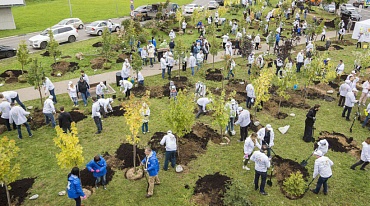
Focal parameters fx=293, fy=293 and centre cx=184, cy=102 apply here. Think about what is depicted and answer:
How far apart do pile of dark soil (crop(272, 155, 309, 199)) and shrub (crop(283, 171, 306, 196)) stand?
0.42 meters

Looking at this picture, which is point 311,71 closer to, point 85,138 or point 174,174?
point 174,174

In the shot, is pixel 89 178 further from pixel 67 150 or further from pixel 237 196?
pixel 237 196

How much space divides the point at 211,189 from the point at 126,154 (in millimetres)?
3849

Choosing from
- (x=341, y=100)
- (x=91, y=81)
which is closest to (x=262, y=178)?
(x=341, y=100)

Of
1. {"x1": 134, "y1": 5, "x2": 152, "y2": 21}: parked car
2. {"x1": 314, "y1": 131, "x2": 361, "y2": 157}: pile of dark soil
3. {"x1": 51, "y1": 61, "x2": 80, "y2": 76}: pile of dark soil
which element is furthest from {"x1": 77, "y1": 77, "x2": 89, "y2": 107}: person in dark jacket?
{"x1": 134, "y1": 5, "x2": 152, "y2": 21}: parked car

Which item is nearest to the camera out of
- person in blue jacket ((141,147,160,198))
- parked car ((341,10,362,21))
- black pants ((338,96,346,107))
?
person in blue jacket ((141,147,160,198))

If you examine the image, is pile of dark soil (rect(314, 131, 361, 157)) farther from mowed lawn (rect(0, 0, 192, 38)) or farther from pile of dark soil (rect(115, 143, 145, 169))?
mowed lawn (rect(0, 0, 192, 38))

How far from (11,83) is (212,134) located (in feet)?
47.2

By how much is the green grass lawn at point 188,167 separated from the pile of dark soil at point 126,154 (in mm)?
355

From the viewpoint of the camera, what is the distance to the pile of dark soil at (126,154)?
1123cm

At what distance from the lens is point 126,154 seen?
11789 mm

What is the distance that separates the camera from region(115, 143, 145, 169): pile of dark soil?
11.2 meters

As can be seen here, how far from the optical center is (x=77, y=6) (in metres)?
50.6

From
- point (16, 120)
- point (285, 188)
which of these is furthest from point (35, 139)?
point (285, 188)
